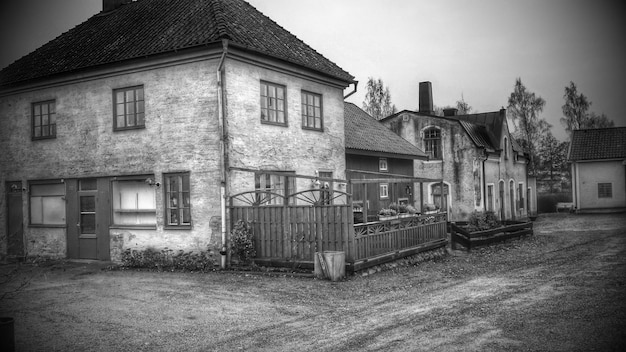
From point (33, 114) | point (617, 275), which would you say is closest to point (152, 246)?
point (33, 114)

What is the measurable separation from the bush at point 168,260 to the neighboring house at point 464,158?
54.2 ft

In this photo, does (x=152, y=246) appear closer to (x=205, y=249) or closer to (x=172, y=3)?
(x=205, y=249)

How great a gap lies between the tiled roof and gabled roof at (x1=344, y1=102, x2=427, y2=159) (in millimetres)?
3307

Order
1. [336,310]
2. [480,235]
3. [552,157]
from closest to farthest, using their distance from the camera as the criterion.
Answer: [336,310] < [480,235] < [552,157]

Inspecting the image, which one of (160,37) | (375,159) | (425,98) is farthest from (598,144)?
(160,37)

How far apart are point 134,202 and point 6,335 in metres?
10.0

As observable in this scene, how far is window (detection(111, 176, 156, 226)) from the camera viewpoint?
53.0ft

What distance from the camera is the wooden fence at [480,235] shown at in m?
20.0

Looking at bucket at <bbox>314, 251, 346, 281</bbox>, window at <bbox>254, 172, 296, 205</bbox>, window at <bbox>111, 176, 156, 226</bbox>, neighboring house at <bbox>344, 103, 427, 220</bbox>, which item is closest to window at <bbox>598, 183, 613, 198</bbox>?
neighboring house at <bbox>344, 103, 427, 220</bbox>

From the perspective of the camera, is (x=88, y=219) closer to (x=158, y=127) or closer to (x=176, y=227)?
(x=176, y=227)

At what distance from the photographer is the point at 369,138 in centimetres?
2417

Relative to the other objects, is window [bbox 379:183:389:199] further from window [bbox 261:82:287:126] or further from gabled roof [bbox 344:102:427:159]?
window [bbox 261:82:287:126]

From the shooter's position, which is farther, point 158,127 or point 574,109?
point 574,109

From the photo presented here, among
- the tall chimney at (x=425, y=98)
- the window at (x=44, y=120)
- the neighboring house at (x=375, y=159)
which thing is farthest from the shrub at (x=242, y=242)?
the tall chimney at (x=425, y=98)
